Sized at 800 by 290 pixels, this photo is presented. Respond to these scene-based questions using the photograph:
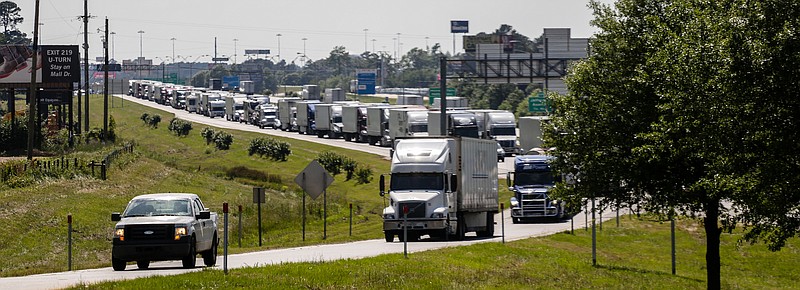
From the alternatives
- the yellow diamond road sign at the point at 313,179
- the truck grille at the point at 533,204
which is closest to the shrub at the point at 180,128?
the truck grille at the point at 533,204

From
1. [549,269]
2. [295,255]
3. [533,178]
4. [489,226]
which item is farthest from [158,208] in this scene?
[533,178]

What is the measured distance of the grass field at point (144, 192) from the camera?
1651 inches

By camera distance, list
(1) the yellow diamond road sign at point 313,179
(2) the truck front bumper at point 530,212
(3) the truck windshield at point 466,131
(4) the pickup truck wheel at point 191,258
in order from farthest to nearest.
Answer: (3) the truck windshield at point 466,131, (2) the truck front bumper at point 530,212, (1) the yellow diamond road sign at point 313,179, (4) the pickup truck wheel at point 191,258

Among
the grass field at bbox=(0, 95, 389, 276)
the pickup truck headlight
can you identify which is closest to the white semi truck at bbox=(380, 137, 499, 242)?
the grass field at bbox=(0, 95, 389, 276)

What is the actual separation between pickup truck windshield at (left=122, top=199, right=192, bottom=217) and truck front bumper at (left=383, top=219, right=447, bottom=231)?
13310 millimetres

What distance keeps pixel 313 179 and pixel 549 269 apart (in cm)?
1182

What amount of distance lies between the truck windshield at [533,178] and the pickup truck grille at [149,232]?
30.8m

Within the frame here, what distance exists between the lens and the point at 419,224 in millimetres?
41562

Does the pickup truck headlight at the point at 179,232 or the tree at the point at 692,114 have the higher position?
the tree at the point at 692,114

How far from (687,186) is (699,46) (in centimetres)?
907

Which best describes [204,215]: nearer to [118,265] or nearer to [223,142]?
[118,265]

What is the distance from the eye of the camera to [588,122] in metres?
38.8

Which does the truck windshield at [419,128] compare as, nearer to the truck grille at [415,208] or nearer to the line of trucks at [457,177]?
the line of trucks at [457,177]

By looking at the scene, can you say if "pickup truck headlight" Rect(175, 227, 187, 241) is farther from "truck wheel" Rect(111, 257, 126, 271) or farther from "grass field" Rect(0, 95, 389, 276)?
"grass field" Rect(0, 95, 389, 276)
